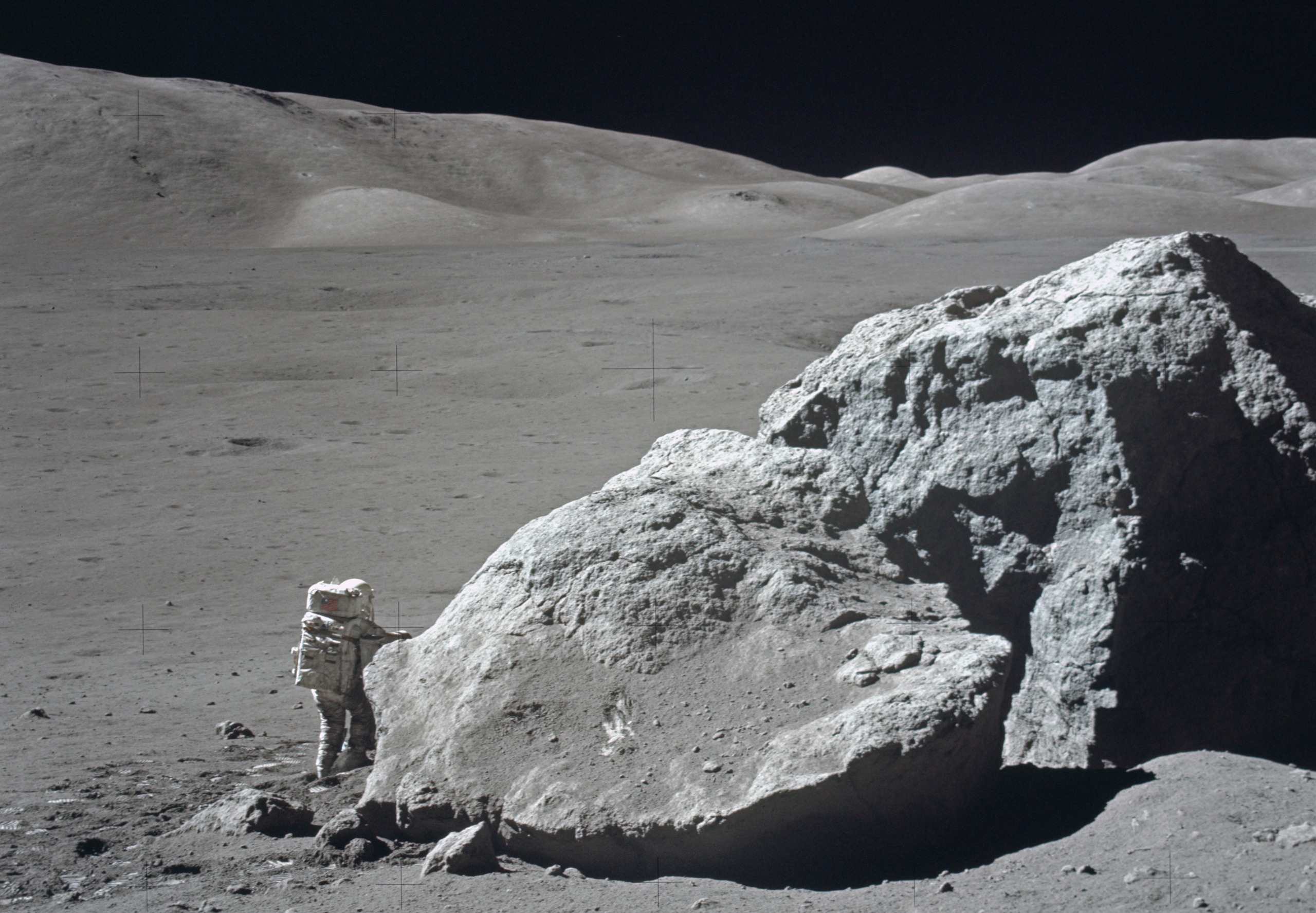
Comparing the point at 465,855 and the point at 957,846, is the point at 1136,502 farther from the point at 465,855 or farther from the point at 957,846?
the point at 465,855

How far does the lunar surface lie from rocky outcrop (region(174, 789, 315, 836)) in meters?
0.04

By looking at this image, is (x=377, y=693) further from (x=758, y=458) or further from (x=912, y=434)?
(x=912, y=434)

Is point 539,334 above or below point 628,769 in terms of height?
above

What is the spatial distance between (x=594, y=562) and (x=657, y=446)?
921 mm

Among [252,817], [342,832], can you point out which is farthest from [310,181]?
[342,832]

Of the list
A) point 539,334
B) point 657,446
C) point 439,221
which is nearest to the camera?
point 657,446

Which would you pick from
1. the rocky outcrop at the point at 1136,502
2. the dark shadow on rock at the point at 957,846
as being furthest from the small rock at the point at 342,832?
the rocky outcrop at the point at 1136,502

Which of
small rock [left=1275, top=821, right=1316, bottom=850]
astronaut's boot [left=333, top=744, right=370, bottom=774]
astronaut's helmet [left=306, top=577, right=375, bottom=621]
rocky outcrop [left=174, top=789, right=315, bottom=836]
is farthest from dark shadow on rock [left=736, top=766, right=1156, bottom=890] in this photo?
astronaut's helmet [left=306, top=577, right=375, bottom=621]

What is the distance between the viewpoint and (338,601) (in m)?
3.25

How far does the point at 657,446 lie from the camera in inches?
151

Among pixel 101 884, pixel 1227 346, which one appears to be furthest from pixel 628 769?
pixel 1227 346

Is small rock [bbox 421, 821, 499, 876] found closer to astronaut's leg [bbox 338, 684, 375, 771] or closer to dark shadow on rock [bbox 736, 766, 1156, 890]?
dark shadow on rock [bbox 736, 766, 1156, 890]

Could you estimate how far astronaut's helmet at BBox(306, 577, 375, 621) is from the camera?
3244 millimetres

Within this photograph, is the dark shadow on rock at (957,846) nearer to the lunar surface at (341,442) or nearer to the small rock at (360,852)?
the lunar surface at (341,442)
